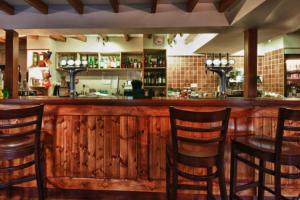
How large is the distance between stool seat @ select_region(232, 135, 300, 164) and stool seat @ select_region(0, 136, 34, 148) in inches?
68.4

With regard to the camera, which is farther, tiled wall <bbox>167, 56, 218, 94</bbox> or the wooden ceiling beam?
tiled wall <bbox>167, 56, 218, 94</bbox>

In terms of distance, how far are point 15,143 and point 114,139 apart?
3.01 ft

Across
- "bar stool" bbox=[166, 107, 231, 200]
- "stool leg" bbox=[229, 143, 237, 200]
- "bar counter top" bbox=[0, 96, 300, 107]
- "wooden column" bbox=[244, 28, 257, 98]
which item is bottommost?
"stool leg" bbox=[229, 143, 237, 200]

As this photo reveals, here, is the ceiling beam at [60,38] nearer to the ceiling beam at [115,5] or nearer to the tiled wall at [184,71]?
the tiled wall at [184,71]

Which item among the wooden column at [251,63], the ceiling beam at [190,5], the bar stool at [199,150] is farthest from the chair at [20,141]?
the wooden column at [251,63]

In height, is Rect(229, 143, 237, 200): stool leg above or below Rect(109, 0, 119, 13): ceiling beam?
below

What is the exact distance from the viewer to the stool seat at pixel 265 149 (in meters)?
1.79

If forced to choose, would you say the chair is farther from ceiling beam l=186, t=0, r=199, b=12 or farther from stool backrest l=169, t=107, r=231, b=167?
ceiling beam l=186, t=0, r=199, b=12

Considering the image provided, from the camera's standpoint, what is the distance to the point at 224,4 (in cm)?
329

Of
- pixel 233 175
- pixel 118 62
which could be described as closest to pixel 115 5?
pixel 233 175

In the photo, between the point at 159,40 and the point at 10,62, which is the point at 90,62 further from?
the point at 10,62

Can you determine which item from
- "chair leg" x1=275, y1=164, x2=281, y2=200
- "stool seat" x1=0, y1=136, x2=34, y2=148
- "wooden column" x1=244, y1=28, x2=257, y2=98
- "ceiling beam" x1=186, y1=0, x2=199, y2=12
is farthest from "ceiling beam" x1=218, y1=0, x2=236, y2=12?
"stool seat" x1=0, y1=136, x2=34, y2=148

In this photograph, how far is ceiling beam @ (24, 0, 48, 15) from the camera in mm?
3202

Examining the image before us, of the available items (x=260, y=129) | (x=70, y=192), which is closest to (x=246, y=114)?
(x=260, y=129)
